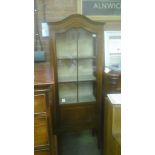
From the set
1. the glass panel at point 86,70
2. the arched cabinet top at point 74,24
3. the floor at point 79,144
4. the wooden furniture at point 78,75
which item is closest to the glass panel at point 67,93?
the wooden furniture at point 78,75

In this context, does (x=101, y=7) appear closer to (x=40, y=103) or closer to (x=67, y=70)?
(x=67, y=70)

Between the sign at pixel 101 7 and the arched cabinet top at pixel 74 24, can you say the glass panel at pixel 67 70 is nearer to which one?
the arched cabinet top at pixel 74 24

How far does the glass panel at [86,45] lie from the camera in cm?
196

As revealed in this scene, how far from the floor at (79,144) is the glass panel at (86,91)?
1.25ft

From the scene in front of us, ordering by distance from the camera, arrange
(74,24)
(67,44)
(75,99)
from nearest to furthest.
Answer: (74,24)
(67,44)
(75,99)

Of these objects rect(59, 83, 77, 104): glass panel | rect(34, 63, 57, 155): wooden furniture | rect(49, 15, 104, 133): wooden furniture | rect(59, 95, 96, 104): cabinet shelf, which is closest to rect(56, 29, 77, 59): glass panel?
rect(49, 15, 104, 133): wooden furniture

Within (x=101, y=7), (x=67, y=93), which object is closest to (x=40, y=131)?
(x=67, y=93)

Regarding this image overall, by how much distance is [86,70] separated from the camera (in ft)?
6.72

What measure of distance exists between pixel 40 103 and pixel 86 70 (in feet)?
2.79

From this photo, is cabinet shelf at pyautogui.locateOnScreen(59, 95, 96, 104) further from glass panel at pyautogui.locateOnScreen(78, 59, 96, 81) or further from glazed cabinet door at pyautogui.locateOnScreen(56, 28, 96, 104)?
glass panel at pyautogui.locateOnScreen(78, 59, 96, 81)

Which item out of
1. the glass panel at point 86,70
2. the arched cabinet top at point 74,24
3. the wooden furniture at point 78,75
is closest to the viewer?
the arched cabinet top at point 74,24
